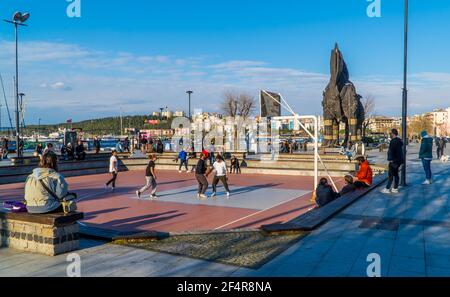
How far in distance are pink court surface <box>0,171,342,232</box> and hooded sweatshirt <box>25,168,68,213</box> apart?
2.44m

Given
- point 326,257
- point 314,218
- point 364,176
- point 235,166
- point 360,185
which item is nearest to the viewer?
point 326,257

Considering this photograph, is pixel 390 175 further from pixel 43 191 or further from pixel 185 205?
pixel 43 191

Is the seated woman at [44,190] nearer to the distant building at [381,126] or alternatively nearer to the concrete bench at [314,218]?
the concrete bench at [314,218]

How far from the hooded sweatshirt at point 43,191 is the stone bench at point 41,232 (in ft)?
0.53

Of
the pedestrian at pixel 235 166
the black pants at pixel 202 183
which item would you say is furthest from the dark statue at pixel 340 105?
the black pants at pixel 202 183

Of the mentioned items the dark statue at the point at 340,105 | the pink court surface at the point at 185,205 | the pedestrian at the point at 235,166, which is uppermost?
the dark statue at the point at 340,105

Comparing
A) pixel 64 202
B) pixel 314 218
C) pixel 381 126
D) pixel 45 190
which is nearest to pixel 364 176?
pixel 314 218

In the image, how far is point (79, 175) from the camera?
23562 millimetres

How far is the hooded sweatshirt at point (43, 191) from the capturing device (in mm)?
6258

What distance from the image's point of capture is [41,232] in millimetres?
6148

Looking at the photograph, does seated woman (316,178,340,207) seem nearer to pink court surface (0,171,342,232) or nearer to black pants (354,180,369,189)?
pink court surface (0,171,342,232)

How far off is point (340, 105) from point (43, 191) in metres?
25.1

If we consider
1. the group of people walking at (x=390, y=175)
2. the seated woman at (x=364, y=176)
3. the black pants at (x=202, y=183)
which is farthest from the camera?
the black pants at (x=202, y=183)
